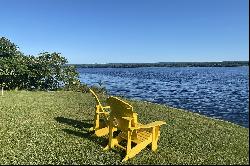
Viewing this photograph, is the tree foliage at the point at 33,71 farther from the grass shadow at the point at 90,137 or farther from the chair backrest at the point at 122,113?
the chair backrest at the point at 122,113

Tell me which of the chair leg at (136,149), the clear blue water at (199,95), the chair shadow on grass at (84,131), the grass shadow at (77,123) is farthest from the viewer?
the clear blue water at (199,95)

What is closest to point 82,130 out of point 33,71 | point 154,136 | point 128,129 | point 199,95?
point 154,136

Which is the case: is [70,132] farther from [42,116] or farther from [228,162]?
[228,162]

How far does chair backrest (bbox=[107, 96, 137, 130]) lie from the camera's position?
11.4 m

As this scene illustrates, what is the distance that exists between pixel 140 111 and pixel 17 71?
72.6ft

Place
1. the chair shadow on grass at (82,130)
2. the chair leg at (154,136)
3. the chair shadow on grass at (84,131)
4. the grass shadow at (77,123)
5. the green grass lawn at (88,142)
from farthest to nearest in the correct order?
1. the grass shadow at (77,123)
2. the chair shadow on grass at (82,130)
3. the chair shadow on grass at (84,131)
4. the chair leg at (154,136)
5. the green grass lawn at (88,142)

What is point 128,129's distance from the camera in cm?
1130

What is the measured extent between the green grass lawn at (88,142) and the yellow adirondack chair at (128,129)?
0.30 metres

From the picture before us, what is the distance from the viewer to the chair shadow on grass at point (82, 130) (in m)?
13.5

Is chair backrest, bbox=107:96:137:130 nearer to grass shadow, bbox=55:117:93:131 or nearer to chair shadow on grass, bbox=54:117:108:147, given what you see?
Result: chair shadow on grass, bbox=54:117:108:147

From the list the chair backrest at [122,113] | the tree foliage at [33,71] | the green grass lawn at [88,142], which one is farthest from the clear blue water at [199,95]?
the chair backrest at [122,113]

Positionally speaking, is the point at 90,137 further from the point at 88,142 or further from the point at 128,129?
the point at 128,129

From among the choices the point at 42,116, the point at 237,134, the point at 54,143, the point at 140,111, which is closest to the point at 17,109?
the point at 42,116

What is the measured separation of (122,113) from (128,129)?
0.63 meters
